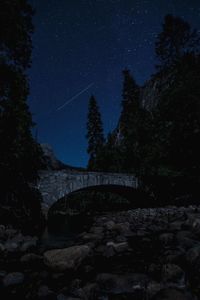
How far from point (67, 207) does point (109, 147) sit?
16337 millimetres

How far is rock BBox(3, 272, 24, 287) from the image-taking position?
280 cm

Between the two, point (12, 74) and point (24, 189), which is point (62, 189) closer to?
point (24, 189)

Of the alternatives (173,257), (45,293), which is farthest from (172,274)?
(45,293)

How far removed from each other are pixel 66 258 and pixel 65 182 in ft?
41.2

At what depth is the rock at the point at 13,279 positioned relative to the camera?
280cm

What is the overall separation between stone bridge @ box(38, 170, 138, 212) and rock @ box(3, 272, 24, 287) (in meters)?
12.1

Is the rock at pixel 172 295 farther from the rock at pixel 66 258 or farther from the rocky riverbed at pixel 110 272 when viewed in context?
the rock at pixel 66 258

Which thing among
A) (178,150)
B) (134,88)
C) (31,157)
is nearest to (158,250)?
(31,157)

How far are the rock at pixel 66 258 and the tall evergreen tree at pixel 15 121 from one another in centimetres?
483

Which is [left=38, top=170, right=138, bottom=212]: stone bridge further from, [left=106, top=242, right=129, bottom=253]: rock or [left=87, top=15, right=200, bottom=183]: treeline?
[left=106, top=242, right=129, bottom=253]: rock

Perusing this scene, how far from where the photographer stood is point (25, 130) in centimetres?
950

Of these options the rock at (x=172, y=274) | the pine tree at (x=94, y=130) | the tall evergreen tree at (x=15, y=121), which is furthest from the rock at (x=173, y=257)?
the pine tree at (x=94, y=130)

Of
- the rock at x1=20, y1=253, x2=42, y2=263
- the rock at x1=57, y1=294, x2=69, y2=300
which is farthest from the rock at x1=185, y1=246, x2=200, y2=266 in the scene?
the rock at x1=20, y1=253, x2=42, y2=263

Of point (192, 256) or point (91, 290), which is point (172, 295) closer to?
point (91, 290)
